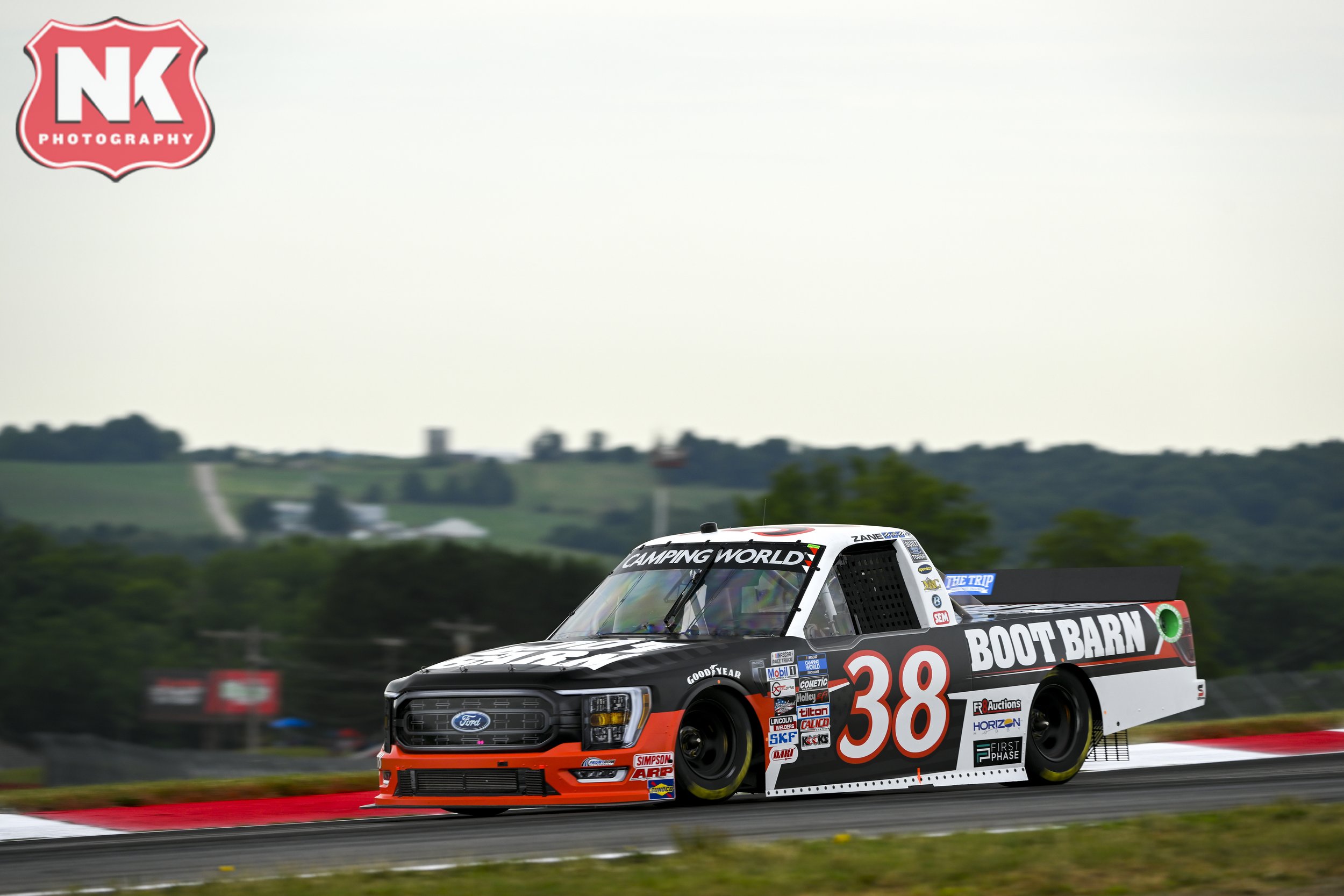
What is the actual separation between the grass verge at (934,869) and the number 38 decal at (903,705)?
2403mm

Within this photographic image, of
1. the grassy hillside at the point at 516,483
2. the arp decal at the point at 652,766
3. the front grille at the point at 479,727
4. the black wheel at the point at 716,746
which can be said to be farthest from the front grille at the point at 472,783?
the grassy hillside at the point at 516,483

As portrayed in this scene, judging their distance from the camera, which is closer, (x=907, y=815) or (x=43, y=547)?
(x=907, y=815)

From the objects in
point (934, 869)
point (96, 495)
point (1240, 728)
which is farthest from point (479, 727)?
point (96, 495)

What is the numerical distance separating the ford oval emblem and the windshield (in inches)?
51.4

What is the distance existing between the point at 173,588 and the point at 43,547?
9.46 meters

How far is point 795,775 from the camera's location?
9.43 meters

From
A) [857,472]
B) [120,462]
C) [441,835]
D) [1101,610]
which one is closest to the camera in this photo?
[441,835]

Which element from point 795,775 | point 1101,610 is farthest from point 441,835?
point 1101,610

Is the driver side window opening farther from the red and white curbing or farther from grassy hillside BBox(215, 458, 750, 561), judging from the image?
grassy hillside BBox(215, 458, 750, 561)

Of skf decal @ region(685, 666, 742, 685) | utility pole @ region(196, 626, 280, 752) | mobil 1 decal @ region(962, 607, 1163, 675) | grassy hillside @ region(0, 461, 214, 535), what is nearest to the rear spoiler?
mobil 1 decal @ region(962, 607, 1163, 675)

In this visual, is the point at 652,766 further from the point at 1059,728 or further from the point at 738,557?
the point at 1059,728

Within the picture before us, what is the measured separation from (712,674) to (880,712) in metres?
1.27

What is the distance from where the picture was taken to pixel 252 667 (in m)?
90.0

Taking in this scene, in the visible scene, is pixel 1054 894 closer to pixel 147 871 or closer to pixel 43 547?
pixel 147 871
